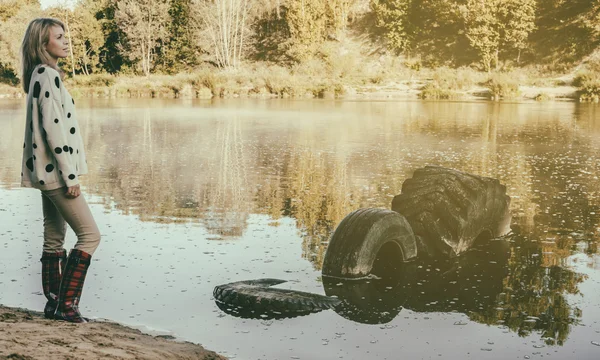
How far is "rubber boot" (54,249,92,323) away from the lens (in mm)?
5195

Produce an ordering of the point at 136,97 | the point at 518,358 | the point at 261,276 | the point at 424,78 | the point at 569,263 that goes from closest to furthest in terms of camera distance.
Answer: the point at 518,358 → the point at 261,276 → the point at 569,263 → the point at 136,97 → the point at 424,78

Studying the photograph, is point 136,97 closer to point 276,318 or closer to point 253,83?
point 253,83

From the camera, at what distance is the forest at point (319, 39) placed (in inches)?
2319

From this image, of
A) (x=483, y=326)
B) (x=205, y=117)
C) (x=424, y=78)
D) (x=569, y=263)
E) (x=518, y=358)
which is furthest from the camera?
(x=424, y=78)

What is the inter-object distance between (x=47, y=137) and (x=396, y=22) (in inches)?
2626

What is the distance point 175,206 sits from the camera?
11.1 meters

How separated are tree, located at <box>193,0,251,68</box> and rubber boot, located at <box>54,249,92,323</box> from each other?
194ft

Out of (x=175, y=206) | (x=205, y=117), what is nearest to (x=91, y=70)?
(x=205, y=117)

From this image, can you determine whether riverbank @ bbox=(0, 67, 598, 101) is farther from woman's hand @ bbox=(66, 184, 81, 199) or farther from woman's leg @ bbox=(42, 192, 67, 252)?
woman's hand @ bbox=(66, 184, 81, 199)

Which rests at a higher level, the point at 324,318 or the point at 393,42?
the point at 393,42

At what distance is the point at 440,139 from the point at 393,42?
1882 inches

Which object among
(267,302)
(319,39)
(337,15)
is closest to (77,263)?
(267,302)

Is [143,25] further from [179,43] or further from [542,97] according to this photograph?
[542,97]

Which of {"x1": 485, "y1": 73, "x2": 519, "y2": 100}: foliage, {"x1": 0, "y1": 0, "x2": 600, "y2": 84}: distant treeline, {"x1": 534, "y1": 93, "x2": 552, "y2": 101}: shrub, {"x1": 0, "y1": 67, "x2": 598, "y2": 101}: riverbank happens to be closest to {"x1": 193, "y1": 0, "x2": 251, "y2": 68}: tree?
{"x1": 0, "y1": 0, "x2": 600, "y2": 84}: distant treeline
